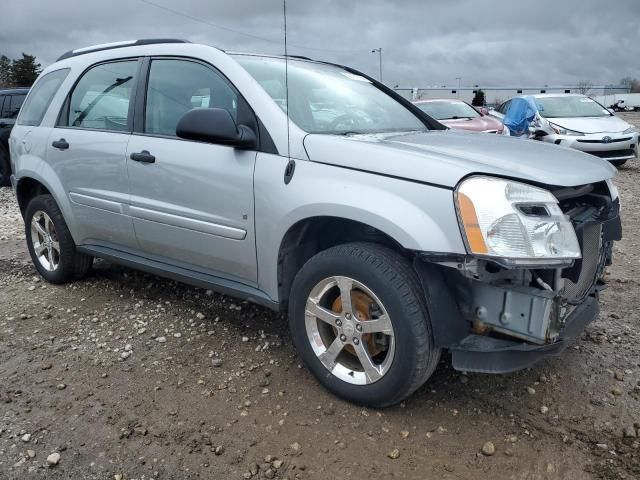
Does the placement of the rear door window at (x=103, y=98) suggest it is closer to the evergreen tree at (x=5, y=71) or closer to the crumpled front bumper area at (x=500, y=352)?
the crumpled front bumper area at (x=500, y=352)

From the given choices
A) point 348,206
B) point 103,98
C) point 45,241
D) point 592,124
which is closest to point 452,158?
point 348,206

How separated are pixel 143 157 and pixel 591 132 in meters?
9.27

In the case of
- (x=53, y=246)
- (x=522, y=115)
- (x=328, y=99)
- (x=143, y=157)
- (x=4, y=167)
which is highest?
(x=328, y=99)

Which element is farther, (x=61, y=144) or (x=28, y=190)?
(x=28, y=190)

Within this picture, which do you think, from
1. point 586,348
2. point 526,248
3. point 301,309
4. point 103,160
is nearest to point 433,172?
point 526,248

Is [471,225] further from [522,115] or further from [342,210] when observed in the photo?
[522,115]

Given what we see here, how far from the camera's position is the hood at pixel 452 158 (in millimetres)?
2342

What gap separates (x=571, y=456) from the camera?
234cm

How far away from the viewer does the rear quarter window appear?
4.39 m

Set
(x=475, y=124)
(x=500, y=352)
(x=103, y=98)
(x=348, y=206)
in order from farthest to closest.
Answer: (x=475, y=124) < (x=103, y=98) < (x=348, y=206) < (x=500, y=352)

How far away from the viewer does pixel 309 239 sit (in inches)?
116

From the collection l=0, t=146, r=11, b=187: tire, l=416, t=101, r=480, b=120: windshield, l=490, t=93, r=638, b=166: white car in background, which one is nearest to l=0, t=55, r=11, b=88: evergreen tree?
l=0, t=146, r=11, b=187: tire

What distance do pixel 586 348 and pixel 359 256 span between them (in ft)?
5.53

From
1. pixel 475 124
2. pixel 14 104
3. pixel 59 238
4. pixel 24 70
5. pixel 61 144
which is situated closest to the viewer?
pixel 61 144
